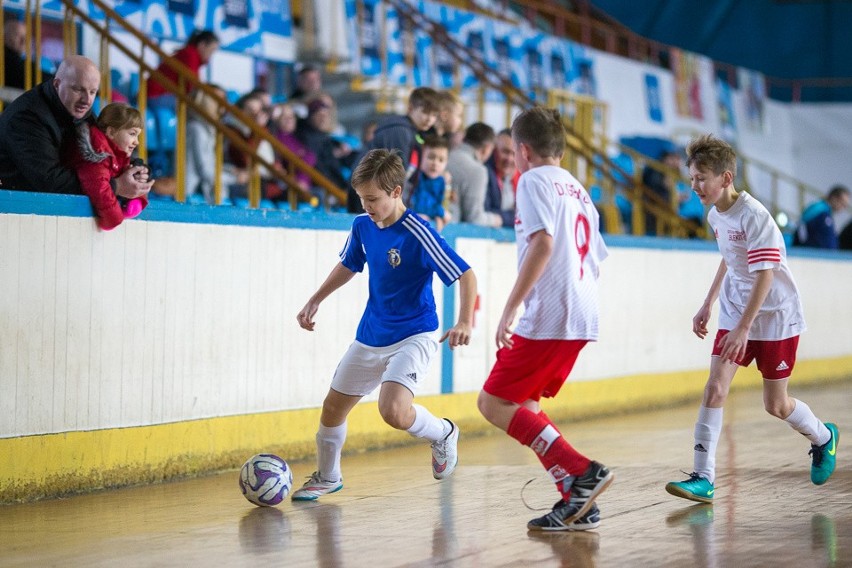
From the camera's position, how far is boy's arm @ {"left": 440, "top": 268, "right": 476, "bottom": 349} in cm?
627

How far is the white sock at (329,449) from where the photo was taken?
7.24m

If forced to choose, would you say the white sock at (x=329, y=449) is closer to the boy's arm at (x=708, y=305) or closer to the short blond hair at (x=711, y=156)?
the boy's arm at (x=708, y=305)

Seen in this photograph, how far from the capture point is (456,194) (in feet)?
36.7

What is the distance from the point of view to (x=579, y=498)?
612 centimetres

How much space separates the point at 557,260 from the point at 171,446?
3127mm

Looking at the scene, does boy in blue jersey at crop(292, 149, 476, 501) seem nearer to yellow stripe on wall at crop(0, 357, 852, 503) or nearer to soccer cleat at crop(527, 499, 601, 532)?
soccer cleat at crop(527, 499, 601, 532)

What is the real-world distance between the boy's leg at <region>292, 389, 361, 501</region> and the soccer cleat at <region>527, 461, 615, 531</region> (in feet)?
4.70

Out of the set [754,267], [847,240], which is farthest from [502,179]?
[847,240]

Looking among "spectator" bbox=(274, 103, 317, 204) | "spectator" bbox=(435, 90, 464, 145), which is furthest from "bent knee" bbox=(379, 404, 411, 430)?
"spectator" bbox=(274, 103, 317, 204)

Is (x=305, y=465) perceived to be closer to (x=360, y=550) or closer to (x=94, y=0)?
(x=360, y=550)

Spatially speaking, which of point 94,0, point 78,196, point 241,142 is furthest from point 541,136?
point 94,0

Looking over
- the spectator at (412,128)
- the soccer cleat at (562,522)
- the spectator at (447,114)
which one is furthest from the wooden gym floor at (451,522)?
the spectator at (447,114)

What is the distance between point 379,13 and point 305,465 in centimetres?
1033

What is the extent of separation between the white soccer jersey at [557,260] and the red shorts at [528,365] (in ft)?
0.14
